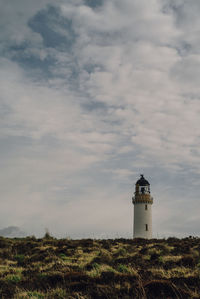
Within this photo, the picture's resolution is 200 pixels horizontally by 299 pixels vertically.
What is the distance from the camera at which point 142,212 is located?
156 feet

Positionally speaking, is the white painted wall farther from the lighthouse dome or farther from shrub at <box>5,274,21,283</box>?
shrub at <box>5,274,21,283</box>

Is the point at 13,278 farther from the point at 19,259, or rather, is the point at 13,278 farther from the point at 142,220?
the point at 142,220

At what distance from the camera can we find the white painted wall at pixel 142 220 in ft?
151

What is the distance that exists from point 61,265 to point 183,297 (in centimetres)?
733

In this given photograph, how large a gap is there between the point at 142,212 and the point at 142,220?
123 centimetres

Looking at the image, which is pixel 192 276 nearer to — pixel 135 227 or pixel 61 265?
pixel 61 265

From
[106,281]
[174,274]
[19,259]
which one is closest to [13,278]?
[106,281]

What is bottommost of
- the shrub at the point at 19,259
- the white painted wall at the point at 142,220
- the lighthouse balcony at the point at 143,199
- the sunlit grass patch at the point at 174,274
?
the shrub at the point at 19,259

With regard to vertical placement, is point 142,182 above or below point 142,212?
above

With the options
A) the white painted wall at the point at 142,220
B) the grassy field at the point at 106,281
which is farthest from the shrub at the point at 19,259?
the white painted wall at the point at 142,220

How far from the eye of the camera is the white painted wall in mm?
46156

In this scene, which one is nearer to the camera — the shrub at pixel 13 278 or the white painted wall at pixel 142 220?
the shrub at pixel 13 278

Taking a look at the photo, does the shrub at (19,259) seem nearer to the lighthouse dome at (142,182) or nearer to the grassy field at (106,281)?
the grassy field at (106,281)

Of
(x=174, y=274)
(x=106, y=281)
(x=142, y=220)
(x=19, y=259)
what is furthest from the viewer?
(x=142, y=220)
